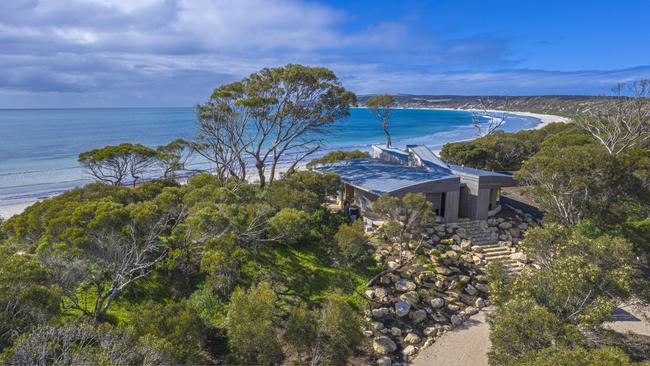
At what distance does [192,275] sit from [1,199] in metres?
30.4

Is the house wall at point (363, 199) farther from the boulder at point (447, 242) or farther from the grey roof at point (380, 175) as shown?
the boulder at point (447, 242)

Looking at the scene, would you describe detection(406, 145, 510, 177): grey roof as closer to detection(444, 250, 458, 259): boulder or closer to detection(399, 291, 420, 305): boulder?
detection(444, 250, 458, 259): boulder

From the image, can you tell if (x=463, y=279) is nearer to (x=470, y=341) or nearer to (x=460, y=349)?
(x=470, y=341)

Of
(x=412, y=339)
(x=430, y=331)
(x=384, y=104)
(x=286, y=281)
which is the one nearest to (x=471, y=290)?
(x=430, y=331)

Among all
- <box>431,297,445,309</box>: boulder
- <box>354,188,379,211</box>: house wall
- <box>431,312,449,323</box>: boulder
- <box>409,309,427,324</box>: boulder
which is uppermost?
<box>354,188,379,211</box>: house wall

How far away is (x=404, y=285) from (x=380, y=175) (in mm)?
8998

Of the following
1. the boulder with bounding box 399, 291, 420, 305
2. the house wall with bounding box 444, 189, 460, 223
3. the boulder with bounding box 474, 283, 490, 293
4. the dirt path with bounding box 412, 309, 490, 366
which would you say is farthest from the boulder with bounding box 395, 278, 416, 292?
the house wall with bounding box 444, 189, 460, 223

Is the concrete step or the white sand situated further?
the white sand

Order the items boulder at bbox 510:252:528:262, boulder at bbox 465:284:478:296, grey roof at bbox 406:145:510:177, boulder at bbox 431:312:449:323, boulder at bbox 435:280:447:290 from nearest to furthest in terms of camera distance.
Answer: boulder at bbox 431:312:449:323
boulder at bbox 465:284:478:296
boulder at bbox 435:280:447:290
boulder at bbox 510:252:528:262
grey roof at bbox 406:145:510:177

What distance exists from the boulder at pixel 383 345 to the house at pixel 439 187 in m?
8.04

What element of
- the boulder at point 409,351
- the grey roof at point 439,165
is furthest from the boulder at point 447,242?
the boulder at point 409,351

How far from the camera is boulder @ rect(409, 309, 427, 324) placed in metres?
12.9

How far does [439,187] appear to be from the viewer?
1927 cm

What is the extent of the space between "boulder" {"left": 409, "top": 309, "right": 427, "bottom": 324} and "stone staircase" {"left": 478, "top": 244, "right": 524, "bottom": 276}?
185 inches
